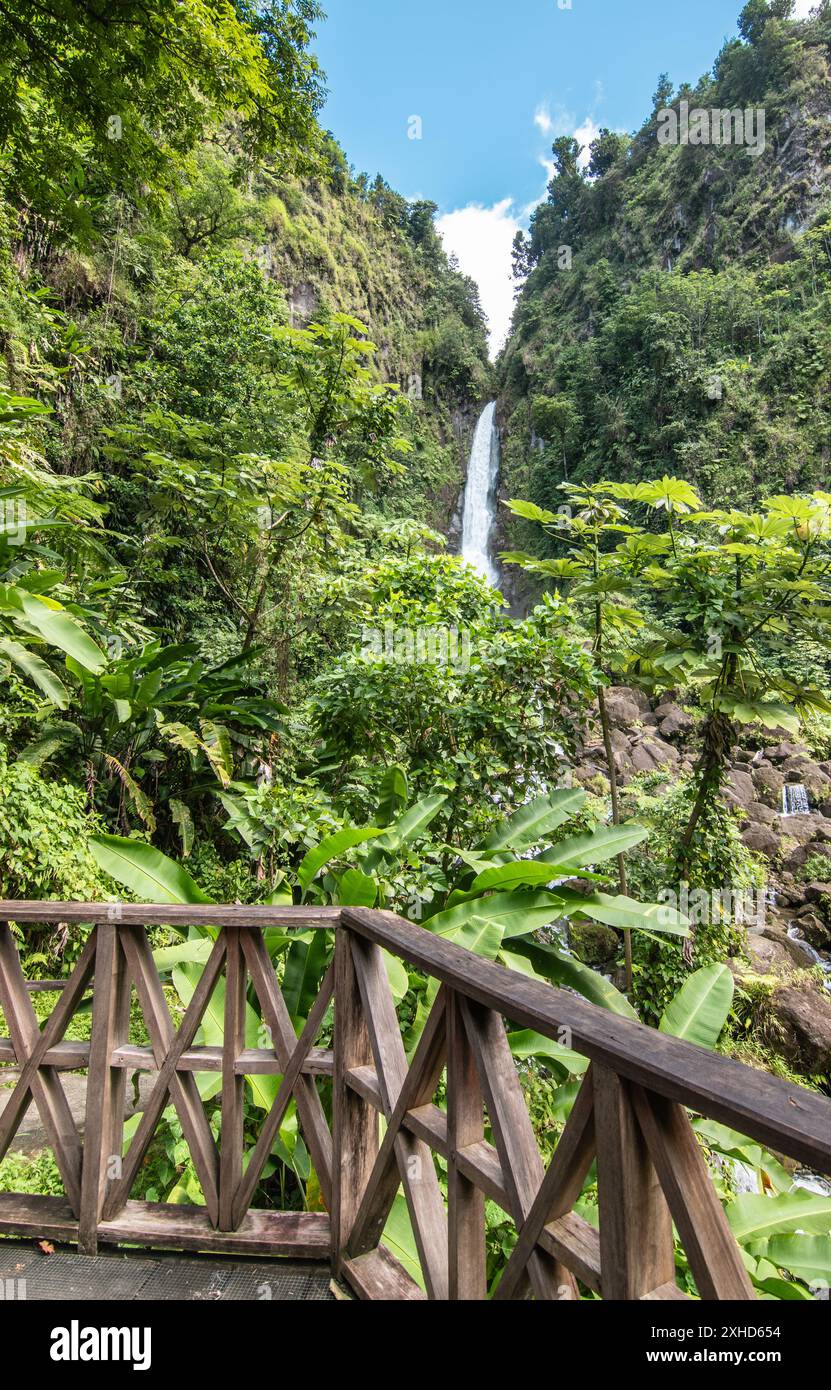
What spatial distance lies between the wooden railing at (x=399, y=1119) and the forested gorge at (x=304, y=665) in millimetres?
332

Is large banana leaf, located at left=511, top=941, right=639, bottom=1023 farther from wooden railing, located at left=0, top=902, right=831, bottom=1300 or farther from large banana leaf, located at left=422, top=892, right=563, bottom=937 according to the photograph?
wooden railing, located at left=0, top=902, right=831, bottom=1300

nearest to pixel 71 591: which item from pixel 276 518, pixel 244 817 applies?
pixel 276 518

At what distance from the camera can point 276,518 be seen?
6250mm

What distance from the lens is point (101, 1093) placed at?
71.9 inches

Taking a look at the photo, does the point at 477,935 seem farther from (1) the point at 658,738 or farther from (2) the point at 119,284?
(1) the point at 658,738

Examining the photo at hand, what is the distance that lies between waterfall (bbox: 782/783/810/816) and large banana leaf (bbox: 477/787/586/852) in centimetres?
1068

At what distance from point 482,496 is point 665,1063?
101 feet

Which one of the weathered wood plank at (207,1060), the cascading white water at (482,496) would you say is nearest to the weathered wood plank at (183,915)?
the weathered wood plank at (207,1060)

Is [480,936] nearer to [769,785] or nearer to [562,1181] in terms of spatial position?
[562,1181]

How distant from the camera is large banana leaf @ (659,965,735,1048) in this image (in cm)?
230

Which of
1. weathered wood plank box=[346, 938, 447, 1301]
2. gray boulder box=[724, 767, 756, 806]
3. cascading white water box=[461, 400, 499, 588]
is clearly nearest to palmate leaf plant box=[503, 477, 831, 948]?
weathered wood plank box=[346, 938, 447, 1301]

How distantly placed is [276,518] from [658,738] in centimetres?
1191

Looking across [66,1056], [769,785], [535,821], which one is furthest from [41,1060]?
[769,785]

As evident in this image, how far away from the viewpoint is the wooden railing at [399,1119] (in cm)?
82
